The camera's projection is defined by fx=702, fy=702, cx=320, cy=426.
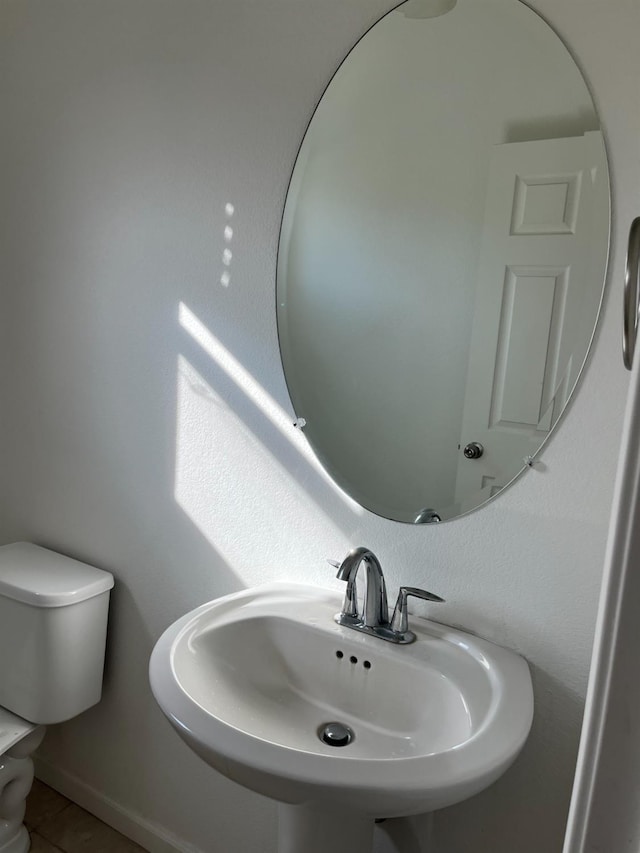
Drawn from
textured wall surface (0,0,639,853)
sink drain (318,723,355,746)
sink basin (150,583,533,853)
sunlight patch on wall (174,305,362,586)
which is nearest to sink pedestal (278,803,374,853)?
sink basin (150,583,533,853)

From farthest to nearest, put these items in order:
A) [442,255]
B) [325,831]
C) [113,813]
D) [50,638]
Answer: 1. [113,813]
2. [50,638]
3. [442,255]
4. [325,831]

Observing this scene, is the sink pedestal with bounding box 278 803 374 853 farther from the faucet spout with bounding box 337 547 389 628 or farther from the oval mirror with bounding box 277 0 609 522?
the oval mirror with bounding box 277 0 609 522

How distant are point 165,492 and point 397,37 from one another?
43.3 inches

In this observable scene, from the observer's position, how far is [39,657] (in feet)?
5.66

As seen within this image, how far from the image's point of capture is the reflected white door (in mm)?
1128

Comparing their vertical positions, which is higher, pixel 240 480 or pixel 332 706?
pixel 240 480

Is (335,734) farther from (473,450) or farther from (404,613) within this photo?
(473,450)

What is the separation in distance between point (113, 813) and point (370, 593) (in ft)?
3.93

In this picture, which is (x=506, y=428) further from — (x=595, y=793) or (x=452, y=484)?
(x=595, y=793)

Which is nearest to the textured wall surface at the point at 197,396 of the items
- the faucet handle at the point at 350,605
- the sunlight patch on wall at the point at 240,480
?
the sunlight patch on wall at the point at 240,480

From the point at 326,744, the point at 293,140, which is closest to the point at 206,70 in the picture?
the point at 293,140

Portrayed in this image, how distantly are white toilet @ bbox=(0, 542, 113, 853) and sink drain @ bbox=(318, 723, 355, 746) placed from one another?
30.4 inches

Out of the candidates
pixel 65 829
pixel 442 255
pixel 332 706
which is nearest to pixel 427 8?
pixel 442 255

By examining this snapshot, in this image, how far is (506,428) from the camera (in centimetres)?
123
